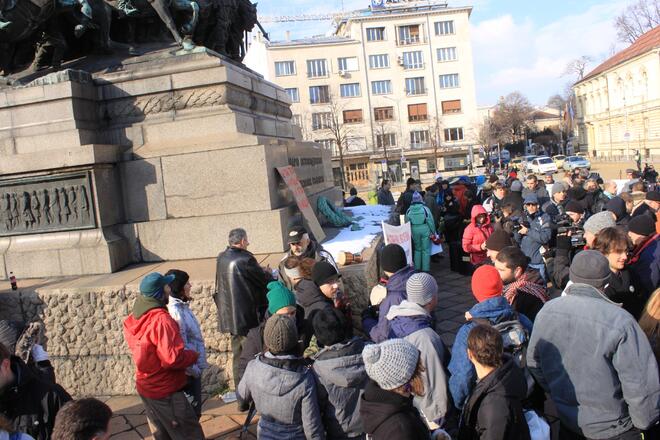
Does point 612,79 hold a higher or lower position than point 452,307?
higher

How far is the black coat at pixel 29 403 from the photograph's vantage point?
9.85 ft

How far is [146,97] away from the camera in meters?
7.49

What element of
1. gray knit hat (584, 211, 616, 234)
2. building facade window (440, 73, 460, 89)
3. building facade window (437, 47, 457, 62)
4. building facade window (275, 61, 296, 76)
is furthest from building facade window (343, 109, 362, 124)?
gray knit hat (584, 211, 616, 234)

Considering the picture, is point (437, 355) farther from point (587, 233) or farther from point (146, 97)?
point (146, 97)

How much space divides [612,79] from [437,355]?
72304 millimetres

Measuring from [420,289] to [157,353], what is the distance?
6.43ft

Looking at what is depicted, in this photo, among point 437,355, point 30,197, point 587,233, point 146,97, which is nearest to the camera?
point 437,355

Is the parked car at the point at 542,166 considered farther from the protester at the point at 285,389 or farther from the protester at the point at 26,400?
the protester at the point at 26,400

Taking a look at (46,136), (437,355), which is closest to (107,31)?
(46,136)

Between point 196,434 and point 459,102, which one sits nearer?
point 196,434

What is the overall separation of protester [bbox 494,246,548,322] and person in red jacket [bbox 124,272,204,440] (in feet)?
8.19

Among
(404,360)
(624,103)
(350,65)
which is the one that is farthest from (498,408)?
(624,103)

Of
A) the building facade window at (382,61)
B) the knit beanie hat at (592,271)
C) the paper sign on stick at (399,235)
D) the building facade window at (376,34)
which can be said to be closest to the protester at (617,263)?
the knit beanie hat at (592,271)

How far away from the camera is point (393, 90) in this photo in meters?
62.3
